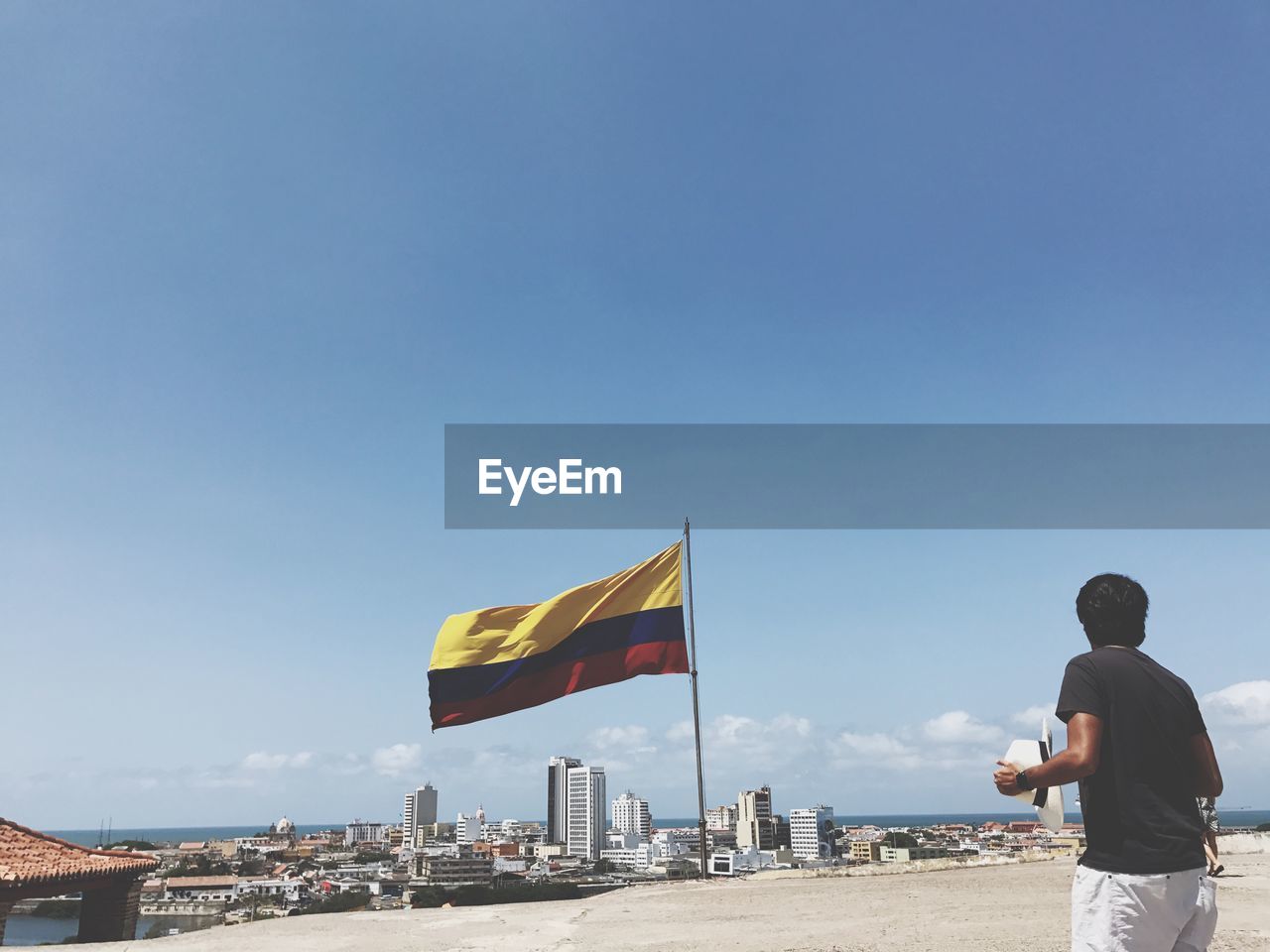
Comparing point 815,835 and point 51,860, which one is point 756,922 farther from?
point 815,835

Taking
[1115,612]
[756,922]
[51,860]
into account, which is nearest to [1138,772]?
[1115,612]

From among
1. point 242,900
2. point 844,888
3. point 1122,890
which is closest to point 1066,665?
point 1122,890

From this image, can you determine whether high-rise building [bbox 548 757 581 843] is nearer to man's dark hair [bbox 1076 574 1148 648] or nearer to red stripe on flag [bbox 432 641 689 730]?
red stripe on flag [bbox 432 641 689 730]

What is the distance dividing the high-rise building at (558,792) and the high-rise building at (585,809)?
46.0 inches

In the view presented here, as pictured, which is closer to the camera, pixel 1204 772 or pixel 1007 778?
pixel 1204 772

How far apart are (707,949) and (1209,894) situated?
4454 millimetres

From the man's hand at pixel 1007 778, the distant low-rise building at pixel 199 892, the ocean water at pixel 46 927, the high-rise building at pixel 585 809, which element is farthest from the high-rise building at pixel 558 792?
the man's hand at pixel 1007 778

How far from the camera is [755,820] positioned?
128750mm

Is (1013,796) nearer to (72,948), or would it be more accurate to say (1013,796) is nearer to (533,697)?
(72,948)

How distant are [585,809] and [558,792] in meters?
6.72

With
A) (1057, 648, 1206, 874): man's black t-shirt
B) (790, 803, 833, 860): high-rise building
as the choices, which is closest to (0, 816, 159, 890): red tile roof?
(1057, 648, 1206, 874): man's black t-shirt

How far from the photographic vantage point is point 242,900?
24.9 meters

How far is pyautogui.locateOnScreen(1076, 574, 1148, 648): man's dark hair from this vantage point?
3.36m

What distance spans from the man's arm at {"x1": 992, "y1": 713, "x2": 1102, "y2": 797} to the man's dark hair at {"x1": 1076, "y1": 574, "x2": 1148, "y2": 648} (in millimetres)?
436
